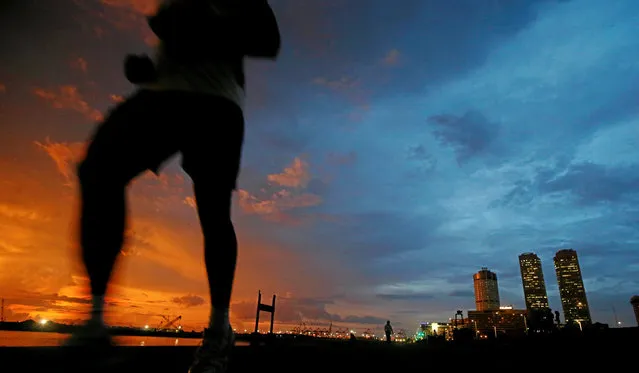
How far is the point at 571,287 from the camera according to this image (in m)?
173

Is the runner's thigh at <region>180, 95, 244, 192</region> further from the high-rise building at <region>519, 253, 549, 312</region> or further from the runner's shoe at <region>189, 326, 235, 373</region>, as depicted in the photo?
the high-rise building at <region>519, 253, 549, 312</region>

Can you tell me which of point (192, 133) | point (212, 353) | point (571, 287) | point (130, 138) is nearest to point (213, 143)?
point (192, 133)

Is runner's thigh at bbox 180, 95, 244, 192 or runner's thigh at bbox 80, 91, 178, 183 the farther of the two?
runner's thigh at bbox 180, 95, 244, 192

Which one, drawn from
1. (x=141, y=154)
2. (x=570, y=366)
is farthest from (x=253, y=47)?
(x=570, y=366)

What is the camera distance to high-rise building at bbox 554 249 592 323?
16975cm

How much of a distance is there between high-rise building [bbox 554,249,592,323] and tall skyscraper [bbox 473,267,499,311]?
96.5 feet

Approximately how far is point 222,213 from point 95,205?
22.2 inches

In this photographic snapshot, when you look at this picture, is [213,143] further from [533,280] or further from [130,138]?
[533,280]

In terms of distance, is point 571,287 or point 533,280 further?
point 533,280

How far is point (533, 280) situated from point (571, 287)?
15.7 m

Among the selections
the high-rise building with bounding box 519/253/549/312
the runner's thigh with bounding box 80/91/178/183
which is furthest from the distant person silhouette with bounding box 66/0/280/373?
the high-rise building with bounding box 519/253/549/312

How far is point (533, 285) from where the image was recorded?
181625mm

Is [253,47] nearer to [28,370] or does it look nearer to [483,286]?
[28,370]

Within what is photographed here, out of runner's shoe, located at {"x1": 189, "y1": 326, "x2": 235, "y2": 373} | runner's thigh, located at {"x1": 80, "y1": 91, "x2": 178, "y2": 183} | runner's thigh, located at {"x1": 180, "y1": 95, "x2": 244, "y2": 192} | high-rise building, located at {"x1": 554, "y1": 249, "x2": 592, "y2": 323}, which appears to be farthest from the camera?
high-rise building, located at {"x1": 554, "y1": 249, "x2": 592, "y2": 323}
